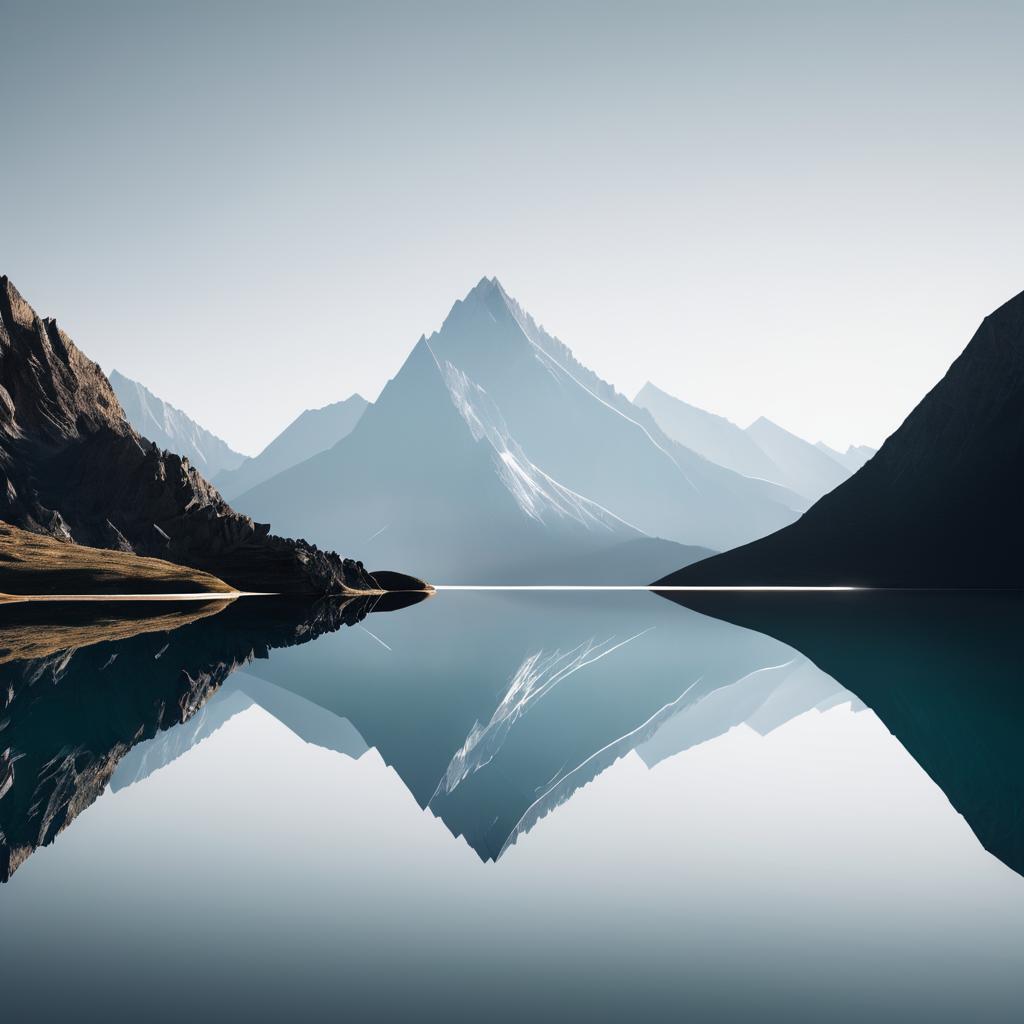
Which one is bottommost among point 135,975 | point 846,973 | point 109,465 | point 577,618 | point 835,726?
Result: point 135,975

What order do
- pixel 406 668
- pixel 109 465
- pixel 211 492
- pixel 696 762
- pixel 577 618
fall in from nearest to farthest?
pixel 696 762 < pixel 406 668 < pixel 577 618 < pixel 109 465 < pixel 211 492

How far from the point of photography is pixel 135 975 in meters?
10.7

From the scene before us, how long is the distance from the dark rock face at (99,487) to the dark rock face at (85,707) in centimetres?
9613

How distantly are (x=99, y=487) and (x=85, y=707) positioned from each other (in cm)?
15164

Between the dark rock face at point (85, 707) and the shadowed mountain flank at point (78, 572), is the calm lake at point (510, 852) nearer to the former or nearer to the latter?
the dark rock face at point (85, 707)

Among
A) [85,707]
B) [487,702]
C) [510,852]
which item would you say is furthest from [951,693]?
[85,707]

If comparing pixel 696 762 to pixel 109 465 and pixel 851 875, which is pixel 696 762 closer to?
pixel 851 875

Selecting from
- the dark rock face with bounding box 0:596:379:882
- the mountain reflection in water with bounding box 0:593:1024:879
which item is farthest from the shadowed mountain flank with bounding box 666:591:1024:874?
the dark rock face with bounding box 0:596:379:882

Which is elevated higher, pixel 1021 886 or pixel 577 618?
pixel 577 618

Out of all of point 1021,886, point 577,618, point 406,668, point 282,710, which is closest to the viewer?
point 1021,886

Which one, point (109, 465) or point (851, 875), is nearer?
point (851, 875)

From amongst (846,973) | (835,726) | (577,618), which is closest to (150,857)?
(846,973)

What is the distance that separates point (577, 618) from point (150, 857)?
82.7m

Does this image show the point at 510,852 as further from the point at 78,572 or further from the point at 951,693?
the point at 78,572
